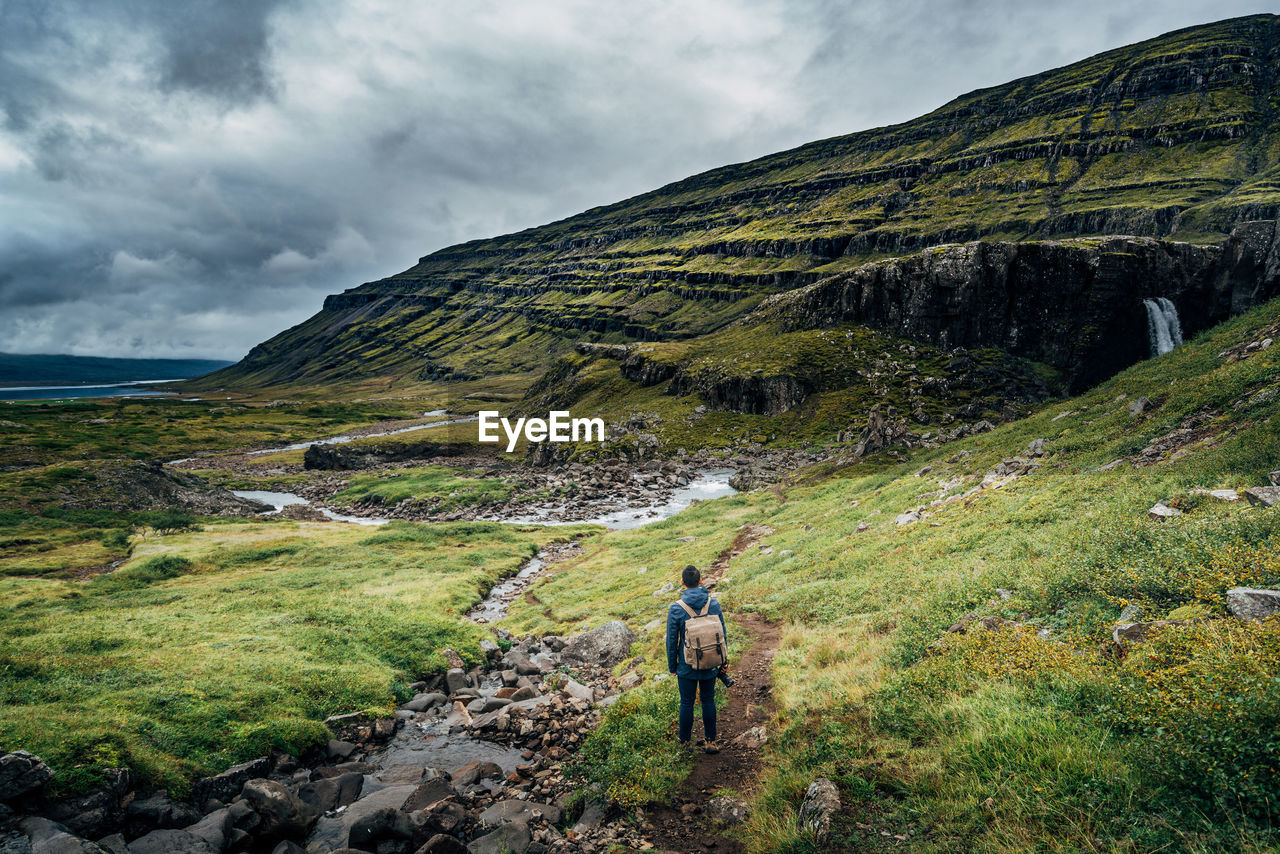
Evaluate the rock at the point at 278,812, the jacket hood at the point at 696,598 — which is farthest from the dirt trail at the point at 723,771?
the rock at the point at 278,812

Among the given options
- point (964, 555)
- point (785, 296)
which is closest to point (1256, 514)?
point (964, 555)

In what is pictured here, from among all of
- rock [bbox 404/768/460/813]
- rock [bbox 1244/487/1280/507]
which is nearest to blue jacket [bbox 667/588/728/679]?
rock [bbox 404/768/460/813]

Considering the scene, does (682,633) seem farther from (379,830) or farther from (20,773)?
(20,773)

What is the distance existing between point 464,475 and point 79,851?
9053 centimetres

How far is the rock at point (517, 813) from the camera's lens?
1027cm

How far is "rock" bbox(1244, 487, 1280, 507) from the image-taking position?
11258 millimetres

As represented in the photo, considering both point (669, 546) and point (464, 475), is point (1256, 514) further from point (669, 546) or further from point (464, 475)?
point (464, 475)

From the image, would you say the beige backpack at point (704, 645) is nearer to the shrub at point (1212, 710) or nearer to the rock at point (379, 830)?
the rock at point (379, 830)

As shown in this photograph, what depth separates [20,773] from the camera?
30.8 feet

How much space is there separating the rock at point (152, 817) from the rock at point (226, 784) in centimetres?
88

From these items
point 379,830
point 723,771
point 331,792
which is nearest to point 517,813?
point 379,830

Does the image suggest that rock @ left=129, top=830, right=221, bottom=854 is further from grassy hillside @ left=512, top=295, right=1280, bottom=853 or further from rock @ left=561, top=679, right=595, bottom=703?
grassy hillside @ left=512, top=295, right=1280, bottom=853

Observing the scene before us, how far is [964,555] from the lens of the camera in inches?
675

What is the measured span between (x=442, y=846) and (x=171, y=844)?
5177 millimetres
